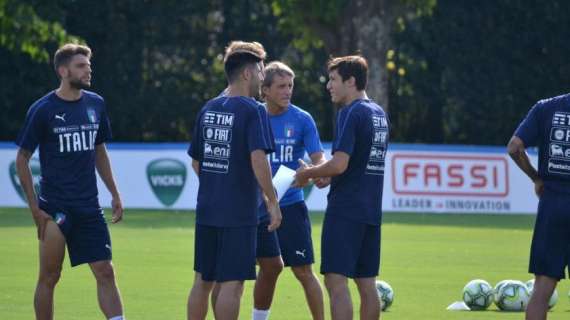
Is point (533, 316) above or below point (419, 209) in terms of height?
above

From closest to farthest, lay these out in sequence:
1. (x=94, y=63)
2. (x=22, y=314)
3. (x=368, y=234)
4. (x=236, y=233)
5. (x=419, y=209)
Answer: (x=236, y=233), (x=368, y=234), (x=22, y=314), (x=419, y=209), (x=94, y=63)

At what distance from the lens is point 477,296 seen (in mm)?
12570

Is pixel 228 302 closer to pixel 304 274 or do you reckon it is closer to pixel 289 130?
pixel 304 274

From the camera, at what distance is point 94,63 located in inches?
1601

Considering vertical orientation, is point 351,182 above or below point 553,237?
above

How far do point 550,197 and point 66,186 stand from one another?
3.61 m

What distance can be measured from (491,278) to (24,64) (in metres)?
26.2

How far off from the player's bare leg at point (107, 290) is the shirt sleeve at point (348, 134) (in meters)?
1.97

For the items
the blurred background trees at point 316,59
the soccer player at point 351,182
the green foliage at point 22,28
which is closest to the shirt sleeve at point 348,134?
the soccer player at point 351,182

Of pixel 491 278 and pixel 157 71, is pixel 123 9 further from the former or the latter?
pixel 491 278

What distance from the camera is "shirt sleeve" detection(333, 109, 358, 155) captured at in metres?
9.50

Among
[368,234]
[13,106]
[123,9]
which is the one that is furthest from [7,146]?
[368,234]

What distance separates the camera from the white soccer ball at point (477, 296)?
41.2ft

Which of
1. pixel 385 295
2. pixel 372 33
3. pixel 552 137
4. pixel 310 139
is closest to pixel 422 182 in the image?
pixel 372 33
